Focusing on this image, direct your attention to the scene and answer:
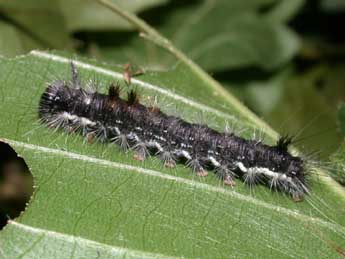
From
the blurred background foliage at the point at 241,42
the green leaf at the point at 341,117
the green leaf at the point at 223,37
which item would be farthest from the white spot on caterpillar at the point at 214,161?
the green leaf at the point at 223,37

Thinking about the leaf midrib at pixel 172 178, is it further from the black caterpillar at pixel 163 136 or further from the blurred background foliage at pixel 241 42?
the blurred background foliage at pixel 241 42

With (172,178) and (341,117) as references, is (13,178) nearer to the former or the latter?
(172,178)

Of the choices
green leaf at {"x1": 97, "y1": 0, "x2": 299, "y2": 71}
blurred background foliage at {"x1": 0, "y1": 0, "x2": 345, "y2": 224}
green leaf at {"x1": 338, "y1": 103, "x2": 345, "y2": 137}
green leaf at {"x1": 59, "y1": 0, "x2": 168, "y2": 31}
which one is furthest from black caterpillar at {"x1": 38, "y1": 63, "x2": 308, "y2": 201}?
green leaf at {"x1": 97, "y1": 0, "x2": 299, "y2": 71}

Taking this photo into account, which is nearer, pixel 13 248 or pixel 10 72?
pixel 13 248

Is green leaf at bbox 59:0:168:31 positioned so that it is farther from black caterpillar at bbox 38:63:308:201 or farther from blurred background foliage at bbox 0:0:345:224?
black caterpillar at bbox 38:63:308:201

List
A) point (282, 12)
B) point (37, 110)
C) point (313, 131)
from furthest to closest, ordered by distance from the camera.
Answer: point (282, 12) < point (313, 131) < point (37, 110)

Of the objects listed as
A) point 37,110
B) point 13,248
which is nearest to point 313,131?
point 37,110

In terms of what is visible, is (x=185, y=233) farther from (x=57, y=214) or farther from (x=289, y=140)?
(x=289, y=140)
